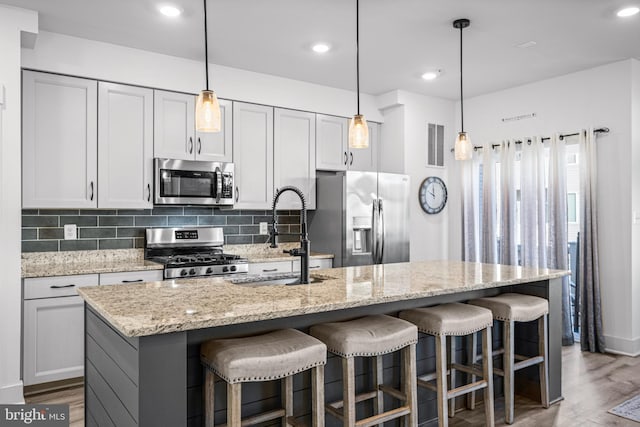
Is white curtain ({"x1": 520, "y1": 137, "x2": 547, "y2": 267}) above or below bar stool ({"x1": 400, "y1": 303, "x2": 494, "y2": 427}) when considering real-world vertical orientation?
above

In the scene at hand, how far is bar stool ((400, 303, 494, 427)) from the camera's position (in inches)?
98.1

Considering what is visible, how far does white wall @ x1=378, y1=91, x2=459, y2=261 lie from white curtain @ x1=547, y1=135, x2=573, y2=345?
1247 millimetres

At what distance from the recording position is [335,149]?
200 inches

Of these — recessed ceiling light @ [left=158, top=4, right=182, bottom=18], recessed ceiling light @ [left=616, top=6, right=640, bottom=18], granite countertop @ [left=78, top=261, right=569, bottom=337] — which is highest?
recessed ceiling light @ [left=158, top=4, right=182, bottom=18]

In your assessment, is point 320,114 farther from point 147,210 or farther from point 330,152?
point 147,210

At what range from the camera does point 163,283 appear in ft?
8.53

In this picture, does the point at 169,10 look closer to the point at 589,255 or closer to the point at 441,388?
the point at 441,388

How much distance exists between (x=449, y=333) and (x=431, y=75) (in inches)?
114

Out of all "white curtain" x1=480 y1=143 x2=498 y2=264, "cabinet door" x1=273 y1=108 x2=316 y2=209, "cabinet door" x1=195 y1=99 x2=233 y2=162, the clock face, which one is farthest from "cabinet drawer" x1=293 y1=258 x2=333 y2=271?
"white curtain" x1=480 y1=143 x2=498 y2=264

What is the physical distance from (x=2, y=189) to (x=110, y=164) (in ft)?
2.75

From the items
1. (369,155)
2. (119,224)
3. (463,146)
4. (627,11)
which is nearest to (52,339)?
(119,224)

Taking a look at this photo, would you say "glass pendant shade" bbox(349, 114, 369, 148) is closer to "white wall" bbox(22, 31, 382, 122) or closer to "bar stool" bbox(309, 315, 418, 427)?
"bar stool" bbox(309, 315, 418, 427)

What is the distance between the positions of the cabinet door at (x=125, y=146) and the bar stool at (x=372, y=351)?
229 cm

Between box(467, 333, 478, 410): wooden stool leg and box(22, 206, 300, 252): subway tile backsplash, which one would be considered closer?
box(467, 333, 478, 410): wooden stool leg
